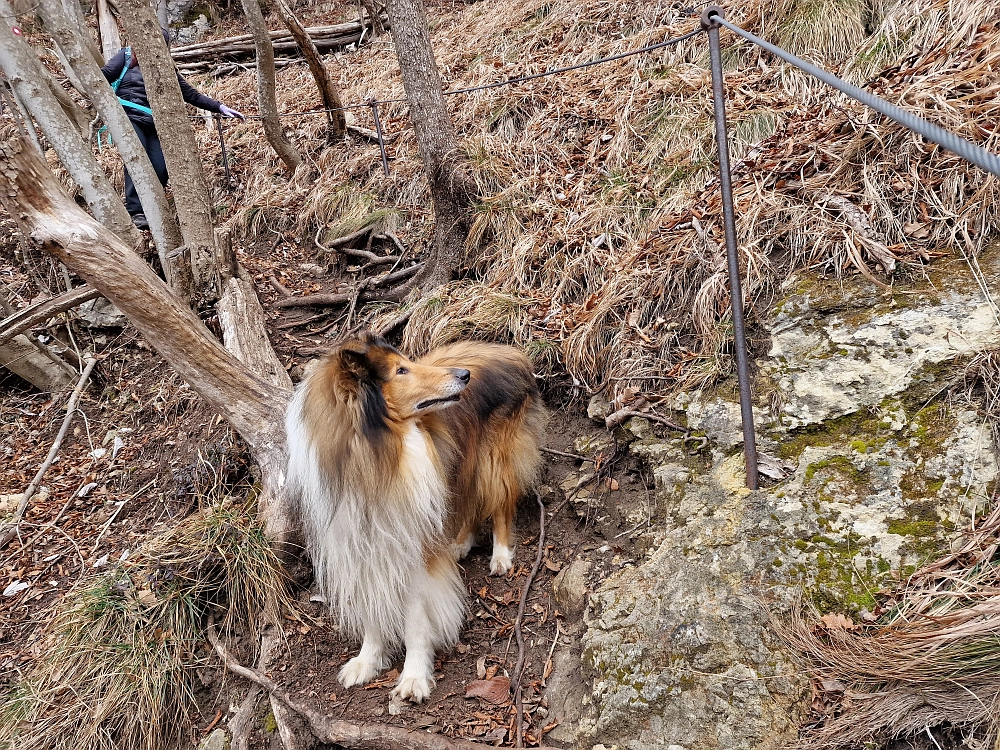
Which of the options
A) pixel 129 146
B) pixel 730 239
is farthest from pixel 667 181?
pixel 129 146

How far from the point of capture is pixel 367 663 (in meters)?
3.51

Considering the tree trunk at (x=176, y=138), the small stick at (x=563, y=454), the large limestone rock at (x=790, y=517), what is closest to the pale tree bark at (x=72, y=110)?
the tree trunk at (x=176, y=138)

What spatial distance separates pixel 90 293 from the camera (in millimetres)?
4703

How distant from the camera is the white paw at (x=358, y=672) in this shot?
137 inches

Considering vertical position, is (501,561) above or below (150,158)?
below

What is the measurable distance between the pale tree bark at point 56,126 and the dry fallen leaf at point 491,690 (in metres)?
4.80

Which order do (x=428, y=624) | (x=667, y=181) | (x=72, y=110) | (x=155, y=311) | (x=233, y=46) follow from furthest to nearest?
1. (x=233, y=46)
2. (x=72, y=110)
3. (x=667, y=181)
4. (x=155, y=311)
5. (x=428, y=624)

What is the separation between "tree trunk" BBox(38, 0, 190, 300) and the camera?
548 cm

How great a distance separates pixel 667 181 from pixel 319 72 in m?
4.73

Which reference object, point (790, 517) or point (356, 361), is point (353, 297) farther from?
point (790, 517)

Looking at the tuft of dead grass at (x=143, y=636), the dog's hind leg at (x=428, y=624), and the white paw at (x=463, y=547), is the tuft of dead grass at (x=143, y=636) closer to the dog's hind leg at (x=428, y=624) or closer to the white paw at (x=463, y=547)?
the dog's hind leg at (x=428, y=624)

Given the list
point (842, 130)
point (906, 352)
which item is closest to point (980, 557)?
point (906, 352)

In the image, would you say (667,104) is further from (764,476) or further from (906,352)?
(764,476)

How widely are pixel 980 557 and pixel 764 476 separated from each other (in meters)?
0.89
